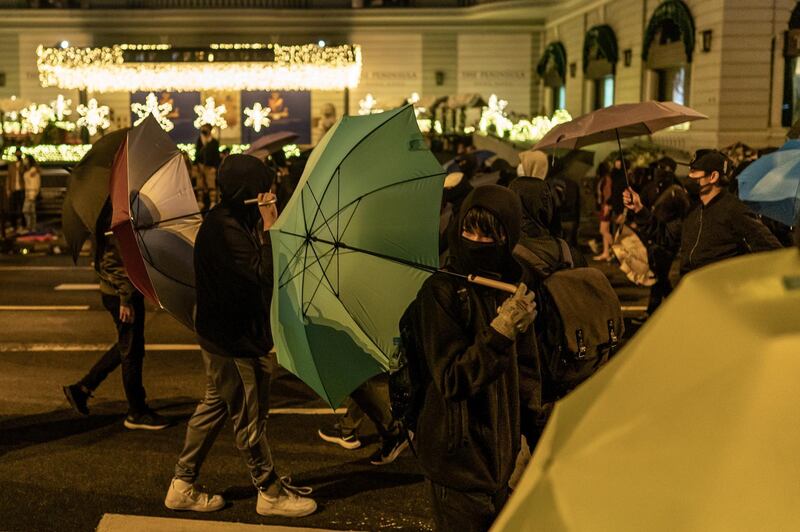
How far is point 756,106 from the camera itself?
20234 mm

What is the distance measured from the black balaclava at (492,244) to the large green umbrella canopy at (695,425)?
1.97m

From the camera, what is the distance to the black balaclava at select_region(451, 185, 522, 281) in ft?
11.7

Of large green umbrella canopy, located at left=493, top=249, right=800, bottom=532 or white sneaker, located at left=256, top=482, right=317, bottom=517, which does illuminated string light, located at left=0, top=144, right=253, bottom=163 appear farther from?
large green umbrella canopy, located at left=493, top=249, right=800, bottom=532

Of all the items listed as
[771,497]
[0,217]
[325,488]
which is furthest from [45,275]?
[771,497]

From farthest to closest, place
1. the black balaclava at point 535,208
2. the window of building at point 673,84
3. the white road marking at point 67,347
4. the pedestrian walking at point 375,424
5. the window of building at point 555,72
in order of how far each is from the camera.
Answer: the window of building at point 555,72
the window of building at point 673,84
the white road marking at point 67,347
the pedestrian walking at point 375,424
the black balaclava at point 535,208

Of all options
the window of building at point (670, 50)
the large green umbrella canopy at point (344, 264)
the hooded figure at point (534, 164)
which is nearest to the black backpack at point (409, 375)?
the large green umbrella canopy at point (344, 264)

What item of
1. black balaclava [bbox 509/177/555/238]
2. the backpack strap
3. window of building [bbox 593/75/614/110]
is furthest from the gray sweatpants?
window of building [bbox 593/75/614/110]

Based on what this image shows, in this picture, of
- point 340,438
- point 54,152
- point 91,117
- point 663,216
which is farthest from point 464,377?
point 91,117

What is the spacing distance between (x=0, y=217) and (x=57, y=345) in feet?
36.0

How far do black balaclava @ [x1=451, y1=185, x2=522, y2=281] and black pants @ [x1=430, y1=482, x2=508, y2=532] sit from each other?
767 mm

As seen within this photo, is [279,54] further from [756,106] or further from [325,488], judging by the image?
[325,488]

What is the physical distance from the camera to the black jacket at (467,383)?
3452 millimetres

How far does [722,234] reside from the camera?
7531mm

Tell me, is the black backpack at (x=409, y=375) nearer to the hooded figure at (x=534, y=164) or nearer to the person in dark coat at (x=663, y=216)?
the hooded figure at (x=534, y=164)
